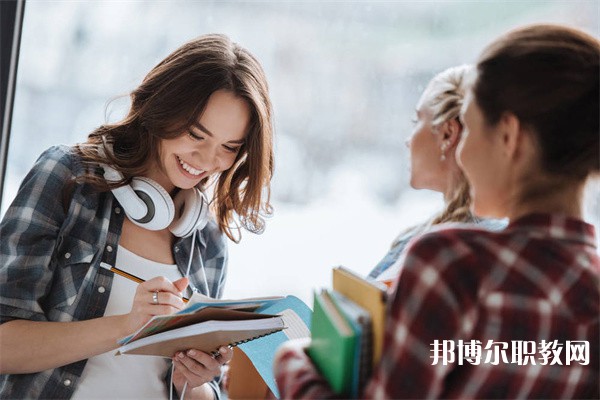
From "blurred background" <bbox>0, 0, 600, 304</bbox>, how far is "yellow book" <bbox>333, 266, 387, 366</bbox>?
1233 mm

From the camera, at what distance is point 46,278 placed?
1511mm

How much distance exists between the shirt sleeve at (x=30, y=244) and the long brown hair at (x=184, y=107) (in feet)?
0.33

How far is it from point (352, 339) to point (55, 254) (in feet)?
3.02

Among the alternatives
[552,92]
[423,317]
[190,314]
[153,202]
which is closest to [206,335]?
[190,314]

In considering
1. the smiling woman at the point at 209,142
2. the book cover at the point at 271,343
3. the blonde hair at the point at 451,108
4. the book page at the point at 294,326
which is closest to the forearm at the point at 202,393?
the book cover at the point at 271,343

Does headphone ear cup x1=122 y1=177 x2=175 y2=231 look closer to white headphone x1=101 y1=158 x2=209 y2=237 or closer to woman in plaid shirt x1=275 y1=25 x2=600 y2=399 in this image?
white headphone x1=101 y1=158 x2=209 y2=237

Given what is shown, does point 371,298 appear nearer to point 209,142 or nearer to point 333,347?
point 333,347

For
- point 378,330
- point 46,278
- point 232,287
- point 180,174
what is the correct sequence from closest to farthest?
point 378,330 < point 46,278 < point 180,174 < point 232,287

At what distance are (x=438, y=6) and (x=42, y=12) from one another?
1245 mm

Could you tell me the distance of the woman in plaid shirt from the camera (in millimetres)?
824

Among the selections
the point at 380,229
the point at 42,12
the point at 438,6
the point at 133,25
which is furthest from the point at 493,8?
the point at 42,12

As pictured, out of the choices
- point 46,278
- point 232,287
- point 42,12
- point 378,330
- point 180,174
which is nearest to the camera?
point 378,330

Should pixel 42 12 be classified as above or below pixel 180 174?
above

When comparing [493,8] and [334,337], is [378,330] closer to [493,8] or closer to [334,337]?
[334,337]
